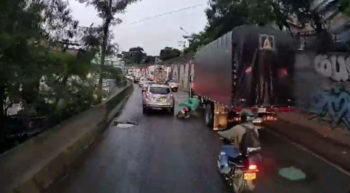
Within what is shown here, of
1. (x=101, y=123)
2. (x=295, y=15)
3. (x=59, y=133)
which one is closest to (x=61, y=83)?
(x=59, y=133)

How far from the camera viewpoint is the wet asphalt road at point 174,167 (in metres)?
10.6

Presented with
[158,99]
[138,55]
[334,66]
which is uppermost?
[138,55]

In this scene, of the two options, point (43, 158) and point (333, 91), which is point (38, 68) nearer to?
point (43, 158)

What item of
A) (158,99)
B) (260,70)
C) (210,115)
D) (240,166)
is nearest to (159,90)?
(158,99)

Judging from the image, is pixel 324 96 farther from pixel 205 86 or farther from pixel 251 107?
pixel 205 86

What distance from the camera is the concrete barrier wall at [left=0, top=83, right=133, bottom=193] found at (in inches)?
367

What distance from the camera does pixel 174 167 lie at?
13.0 m

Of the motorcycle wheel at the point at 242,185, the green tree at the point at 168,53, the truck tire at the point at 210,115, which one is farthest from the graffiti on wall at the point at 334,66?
the green tree at the point at 168,53

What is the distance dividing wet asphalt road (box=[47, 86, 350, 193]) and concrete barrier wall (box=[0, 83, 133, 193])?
336 mm

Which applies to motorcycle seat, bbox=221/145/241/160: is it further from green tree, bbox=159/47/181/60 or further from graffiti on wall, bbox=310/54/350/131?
green tree, bbox=159/47/181/60

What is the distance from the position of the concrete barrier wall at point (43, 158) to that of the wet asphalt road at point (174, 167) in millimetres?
336

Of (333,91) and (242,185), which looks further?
(333,91)

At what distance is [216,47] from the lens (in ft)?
70.5

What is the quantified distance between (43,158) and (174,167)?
317cm
